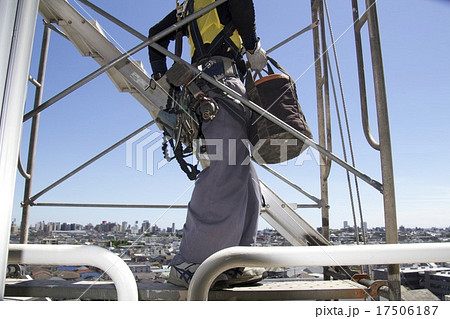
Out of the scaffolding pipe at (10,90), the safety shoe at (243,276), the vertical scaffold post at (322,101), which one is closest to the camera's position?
the scaffolding pipe at (10,90)

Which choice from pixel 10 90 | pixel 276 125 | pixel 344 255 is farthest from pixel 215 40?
pixel 344 255


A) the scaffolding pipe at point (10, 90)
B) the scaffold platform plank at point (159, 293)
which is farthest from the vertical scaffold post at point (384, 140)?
the scaffolding pipe at point (10, 90)

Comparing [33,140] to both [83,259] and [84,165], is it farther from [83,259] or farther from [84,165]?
[83,259]

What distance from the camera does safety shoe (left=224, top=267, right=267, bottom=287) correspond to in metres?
1.56

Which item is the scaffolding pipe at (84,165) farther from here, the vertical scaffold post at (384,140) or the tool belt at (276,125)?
the vertical scaffold post at (384,140)

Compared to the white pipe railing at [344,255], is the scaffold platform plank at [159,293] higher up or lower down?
lower down

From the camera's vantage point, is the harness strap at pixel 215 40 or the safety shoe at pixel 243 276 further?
the harness strap at pixel 215 40

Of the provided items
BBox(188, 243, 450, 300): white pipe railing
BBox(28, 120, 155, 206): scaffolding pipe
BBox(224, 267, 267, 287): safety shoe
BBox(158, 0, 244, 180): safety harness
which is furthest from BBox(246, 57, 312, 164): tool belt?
BBox(28, 120, 155, 206): scaffolding pipe

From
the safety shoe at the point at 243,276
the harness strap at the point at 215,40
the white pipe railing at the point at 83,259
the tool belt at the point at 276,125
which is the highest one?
the harness strap at the point at 215,40

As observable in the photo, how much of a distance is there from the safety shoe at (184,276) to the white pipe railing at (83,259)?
0.81 m

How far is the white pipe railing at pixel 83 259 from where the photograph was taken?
749mm

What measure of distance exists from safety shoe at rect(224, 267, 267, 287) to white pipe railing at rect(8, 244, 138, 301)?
33.6 inches

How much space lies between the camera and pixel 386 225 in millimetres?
1353

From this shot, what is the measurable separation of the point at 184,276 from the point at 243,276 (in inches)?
11.0
